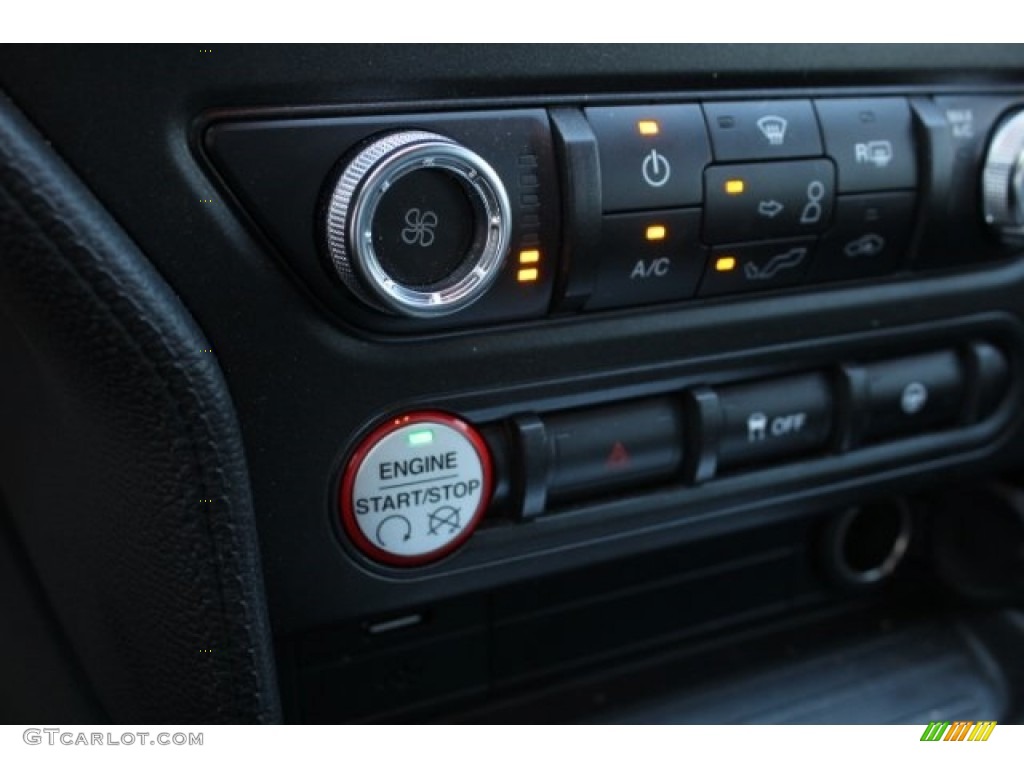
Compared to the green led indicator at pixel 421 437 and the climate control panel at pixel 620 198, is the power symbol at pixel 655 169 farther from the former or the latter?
the green led indicator at pixel 421 437

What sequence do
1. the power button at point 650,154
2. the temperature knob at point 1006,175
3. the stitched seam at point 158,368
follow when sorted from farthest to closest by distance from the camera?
the temperature knob at point 1006,175 → the power button at point 650,154 → the stitched seam at point 158,368

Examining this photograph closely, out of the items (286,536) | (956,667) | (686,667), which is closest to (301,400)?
(286,536)

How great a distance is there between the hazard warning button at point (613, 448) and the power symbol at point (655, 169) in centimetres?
13

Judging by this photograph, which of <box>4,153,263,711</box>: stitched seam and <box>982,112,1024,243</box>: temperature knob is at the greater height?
<box>982,112,1024,243</box>: temperature knob

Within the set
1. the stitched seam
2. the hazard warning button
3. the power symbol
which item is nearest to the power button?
the power symbol

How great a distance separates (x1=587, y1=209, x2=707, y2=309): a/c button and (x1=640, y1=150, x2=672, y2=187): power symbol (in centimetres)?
2

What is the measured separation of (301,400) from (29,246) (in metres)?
0.16

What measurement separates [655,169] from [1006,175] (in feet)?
0.81

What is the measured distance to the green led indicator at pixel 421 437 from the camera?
0.59m

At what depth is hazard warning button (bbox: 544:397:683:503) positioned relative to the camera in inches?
25.1

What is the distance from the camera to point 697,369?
0.66 m

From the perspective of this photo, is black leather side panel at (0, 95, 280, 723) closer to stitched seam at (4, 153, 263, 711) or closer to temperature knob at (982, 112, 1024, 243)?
stitched seam at (4, 153, 263, 711)

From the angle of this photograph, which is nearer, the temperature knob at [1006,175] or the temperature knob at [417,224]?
the temperature knob at [417,224]

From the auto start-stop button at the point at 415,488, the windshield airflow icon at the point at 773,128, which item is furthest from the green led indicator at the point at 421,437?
the windshield airflow icon at the point at 773,128
